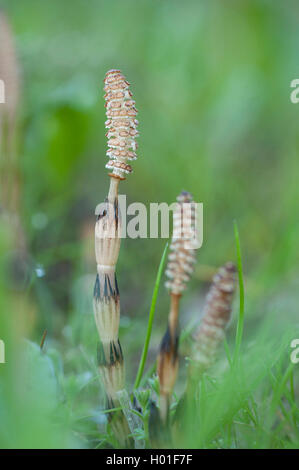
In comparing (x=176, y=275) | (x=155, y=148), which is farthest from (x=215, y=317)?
(x=155, y=148)

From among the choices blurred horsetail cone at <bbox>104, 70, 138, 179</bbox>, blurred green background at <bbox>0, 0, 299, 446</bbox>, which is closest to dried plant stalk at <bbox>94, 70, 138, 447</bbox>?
blurred horsetail cone at <bbox>104, 70, 138, 179</bbox>

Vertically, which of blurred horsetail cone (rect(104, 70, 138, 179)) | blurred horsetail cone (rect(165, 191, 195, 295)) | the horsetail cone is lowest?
the horsetail cone

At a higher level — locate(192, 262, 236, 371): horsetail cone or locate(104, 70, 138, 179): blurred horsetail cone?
locate(104, 70, 138, 179): blurred horsetail cone

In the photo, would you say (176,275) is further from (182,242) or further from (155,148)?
(155,148)

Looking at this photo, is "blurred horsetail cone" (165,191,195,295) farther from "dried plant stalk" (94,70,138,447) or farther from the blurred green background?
the blurred green background

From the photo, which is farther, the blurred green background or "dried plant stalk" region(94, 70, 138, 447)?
the blurred green background
